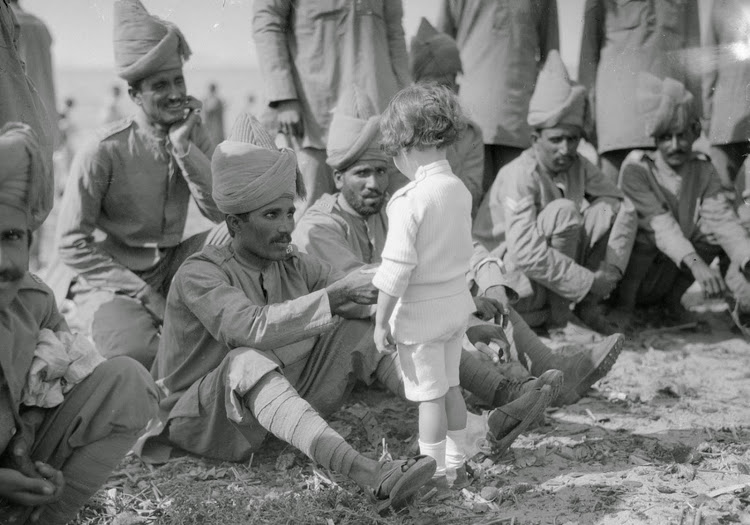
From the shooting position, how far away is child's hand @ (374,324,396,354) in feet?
11.0

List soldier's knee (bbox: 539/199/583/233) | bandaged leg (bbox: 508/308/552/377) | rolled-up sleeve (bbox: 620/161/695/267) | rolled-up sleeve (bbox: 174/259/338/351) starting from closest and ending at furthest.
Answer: rolled-up sleeve (bbox: 174/259/338/351), bandaged leg (bbox: 508/308/552/377), soldier's knee (bbox: 539/199/583/233), rolled-up sleeve (bbox: 620/161/695/267)

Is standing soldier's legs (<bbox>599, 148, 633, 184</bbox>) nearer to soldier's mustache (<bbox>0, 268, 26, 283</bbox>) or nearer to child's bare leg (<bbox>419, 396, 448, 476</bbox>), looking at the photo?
child's bare leg (<bbox>419, 396, 448, 476</bbox>)

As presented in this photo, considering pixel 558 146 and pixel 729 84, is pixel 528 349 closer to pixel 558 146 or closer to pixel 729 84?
pixel 558 146

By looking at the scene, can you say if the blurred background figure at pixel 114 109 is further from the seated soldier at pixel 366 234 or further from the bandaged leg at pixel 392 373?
the bandaged leg at pixel 392 373

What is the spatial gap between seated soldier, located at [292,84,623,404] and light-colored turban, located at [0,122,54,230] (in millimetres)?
1773

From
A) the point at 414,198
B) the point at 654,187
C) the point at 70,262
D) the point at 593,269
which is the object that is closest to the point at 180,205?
the point at 70,262

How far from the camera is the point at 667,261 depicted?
6.24m

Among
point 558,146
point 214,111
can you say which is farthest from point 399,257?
point 214,111

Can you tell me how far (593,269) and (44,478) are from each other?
13.7 feet

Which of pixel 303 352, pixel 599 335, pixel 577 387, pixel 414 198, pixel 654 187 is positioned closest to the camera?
pixel 414 198

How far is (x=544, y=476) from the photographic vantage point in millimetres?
3680

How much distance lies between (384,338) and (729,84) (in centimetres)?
489

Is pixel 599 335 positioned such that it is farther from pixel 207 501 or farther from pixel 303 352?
pixel 207 501

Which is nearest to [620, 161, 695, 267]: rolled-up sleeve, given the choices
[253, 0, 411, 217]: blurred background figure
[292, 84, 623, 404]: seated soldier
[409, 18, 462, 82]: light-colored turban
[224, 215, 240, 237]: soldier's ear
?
[409, 18, 462, 82]: light-colored turban
